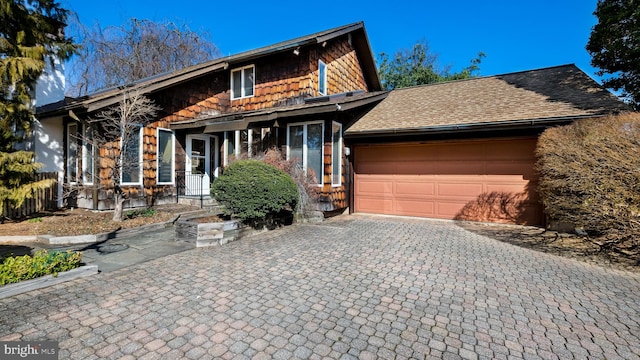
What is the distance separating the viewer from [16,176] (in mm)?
7164

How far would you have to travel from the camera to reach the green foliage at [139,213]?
27.7ft

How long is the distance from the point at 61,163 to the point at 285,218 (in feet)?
27.8

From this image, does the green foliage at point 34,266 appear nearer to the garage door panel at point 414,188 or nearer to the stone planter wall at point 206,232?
the stone planter wall at point 206,232

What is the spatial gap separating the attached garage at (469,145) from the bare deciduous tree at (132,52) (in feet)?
59.6

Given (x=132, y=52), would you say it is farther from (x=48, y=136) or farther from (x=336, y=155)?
(x=336, y=155)

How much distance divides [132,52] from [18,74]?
17374mm

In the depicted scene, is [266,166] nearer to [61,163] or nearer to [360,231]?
[360,231]

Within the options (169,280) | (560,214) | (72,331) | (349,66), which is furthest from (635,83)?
(72,331)

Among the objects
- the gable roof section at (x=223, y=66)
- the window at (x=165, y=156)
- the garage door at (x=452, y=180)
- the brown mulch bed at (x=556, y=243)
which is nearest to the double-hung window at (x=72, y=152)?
the gable roof section at (x=223, y=66)

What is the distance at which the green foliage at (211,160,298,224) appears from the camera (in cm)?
682

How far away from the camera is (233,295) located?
12.3ft

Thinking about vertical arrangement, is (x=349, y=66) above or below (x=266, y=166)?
above

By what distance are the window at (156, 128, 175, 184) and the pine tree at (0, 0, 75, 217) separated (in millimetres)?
3294

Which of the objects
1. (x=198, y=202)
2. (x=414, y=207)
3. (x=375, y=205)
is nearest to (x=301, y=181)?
(x=375, y=205)
